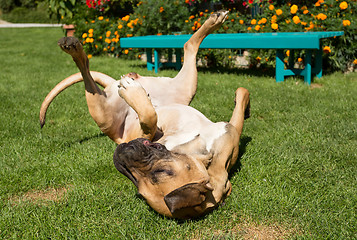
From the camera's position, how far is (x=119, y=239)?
6.79 ft

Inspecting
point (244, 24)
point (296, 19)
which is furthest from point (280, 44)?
point (244, 24)

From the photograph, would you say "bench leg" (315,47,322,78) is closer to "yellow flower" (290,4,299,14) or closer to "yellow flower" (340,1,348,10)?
"yellow flower" (340,1,348,10)

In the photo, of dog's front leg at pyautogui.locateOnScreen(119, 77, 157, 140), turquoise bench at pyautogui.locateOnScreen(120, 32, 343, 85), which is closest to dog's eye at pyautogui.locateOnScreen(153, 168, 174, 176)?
dog's front leg at pyautogui.locateOnScreen(119, 77, 157, 140)

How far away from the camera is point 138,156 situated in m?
1.92

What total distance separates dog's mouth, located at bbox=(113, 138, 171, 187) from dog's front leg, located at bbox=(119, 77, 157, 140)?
28cm

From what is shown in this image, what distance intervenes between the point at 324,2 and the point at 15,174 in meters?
6.12

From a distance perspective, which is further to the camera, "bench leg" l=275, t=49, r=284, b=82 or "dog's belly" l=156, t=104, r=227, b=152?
"bench leg" l=275, t=49, r=284, b=82

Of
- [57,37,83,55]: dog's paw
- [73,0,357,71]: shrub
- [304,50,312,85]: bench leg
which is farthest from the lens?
[73,0,357,71]: shrub

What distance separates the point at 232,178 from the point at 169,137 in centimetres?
68

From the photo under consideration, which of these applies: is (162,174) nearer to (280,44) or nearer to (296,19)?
(280,44)

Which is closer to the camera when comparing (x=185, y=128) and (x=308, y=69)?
(x=185, y=128)

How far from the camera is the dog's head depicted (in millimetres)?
1887

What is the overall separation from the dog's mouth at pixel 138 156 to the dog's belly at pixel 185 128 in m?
0.24

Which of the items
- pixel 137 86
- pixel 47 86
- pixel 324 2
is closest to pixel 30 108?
pixel 47 86
